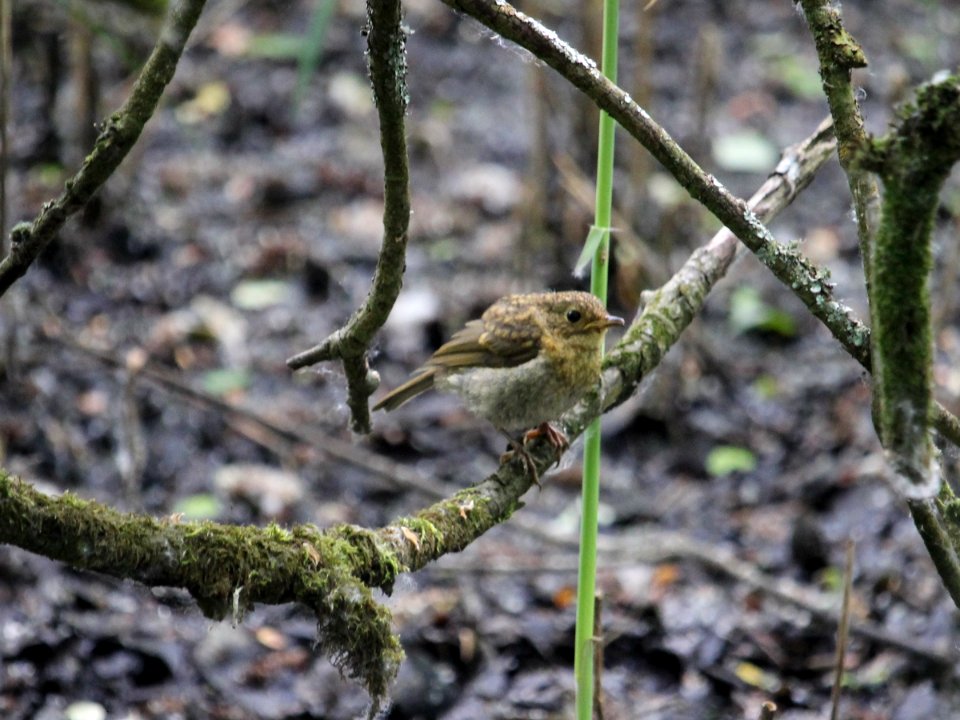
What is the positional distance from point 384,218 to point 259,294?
3.89m

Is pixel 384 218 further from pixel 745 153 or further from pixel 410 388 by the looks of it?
pixel 745 153

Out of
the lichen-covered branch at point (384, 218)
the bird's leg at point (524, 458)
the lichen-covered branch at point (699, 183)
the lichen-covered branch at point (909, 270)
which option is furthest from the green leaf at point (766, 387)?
the lichen-covered branch at point (909, 270)

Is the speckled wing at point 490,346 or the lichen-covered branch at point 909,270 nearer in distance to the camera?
the lichen-covered branch at point 909,270

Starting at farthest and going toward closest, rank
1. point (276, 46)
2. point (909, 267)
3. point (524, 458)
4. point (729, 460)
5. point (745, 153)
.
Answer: point (276, 46) → point (745, 153) → point (729, 460) → point (524, 458) → point (909, 267)

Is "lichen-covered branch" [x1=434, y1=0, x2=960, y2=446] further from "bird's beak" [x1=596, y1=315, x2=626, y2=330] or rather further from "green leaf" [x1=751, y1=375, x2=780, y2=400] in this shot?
"green leaf" [x1=751, y1=375, x2=780, y2=400]

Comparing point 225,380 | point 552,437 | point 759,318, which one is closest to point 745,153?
point 759,318

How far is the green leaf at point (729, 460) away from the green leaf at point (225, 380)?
2147mm

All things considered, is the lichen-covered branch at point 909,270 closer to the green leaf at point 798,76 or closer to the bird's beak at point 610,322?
the bird's beak at point 610,322

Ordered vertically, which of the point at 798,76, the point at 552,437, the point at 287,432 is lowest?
the point at 287,432

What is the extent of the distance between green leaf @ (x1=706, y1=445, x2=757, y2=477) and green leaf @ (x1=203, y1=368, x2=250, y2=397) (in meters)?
2.15

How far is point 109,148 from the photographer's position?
2098 millimetres

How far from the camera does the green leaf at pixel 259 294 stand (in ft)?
20.2

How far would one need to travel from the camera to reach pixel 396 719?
377 centimetres

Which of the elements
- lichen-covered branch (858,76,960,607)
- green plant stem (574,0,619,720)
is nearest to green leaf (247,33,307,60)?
green plant stem (574,0,619,720)
